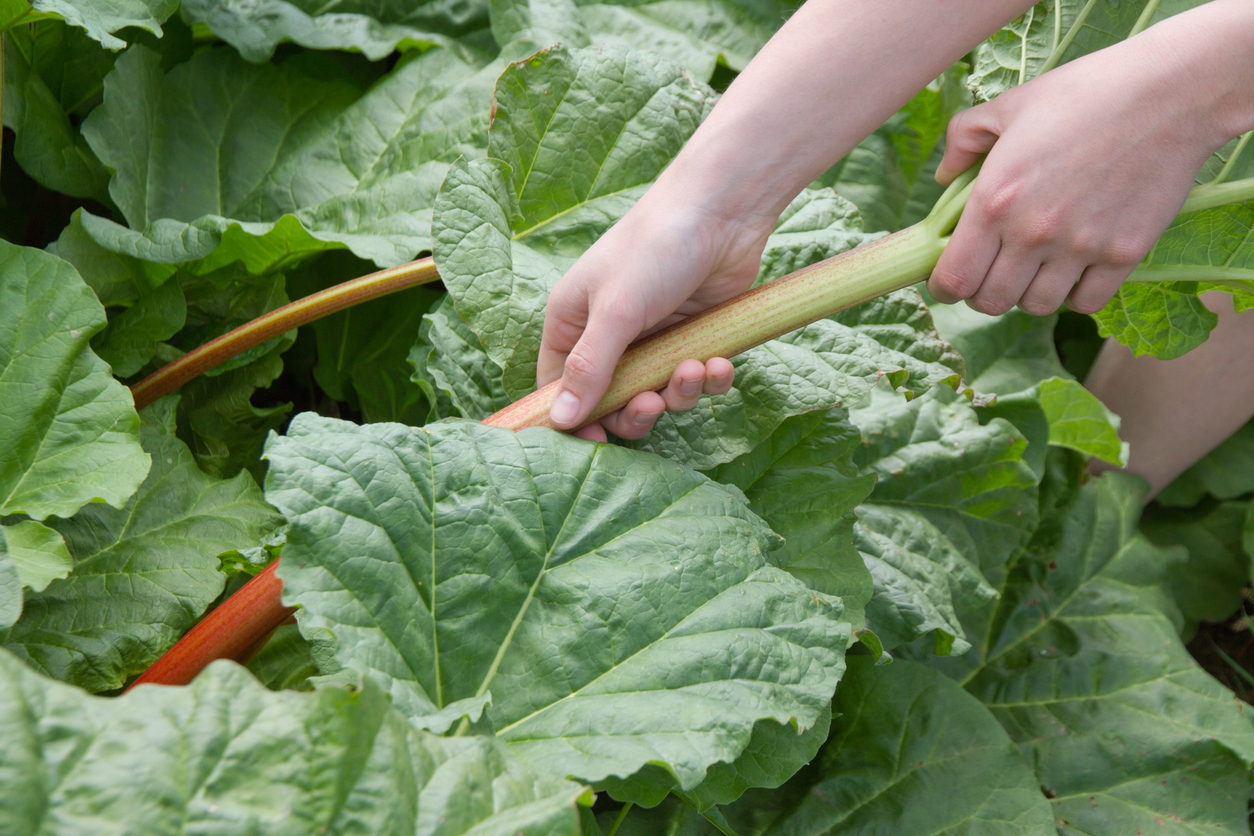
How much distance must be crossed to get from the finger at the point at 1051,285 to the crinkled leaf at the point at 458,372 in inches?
26.4

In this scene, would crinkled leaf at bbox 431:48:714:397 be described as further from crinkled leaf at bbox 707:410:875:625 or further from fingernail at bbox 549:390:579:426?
crinkled leaf at bbox 707:410:875:625

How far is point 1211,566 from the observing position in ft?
7.29

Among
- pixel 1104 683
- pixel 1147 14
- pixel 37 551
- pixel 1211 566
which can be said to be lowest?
pixel 1211 566

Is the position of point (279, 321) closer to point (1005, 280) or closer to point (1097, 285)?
point (1005, 280)

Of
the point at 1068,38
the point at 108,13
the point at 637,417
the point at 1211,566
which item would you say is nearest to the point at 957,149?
the point at 1068,38

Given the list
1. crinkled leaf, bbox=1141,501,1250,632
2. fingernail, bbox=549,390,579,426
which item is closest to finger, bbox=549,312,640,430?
fingernail, bbox=549,390,579,426

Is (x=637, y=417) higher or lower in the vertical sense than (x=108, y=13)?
lower

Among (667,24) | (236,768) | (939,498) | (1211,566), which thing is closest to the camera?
(236,768)

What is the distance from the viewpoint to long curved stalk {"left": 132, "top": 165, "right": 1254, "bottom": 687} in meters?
1.06

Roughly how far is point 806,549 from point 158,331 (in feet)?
3.27

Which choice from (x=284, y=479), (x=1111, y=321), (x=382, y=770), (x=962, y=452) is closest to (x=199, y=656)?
(x=284, y=479)

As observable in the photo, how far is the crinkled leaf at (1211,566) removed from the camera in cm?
220

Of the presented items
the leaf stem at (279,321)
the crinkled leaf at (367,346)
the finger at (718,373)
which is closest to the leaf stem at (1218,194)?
the finger at (718,373)

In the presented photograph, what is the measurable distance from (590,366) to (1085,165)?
0.57 metres
